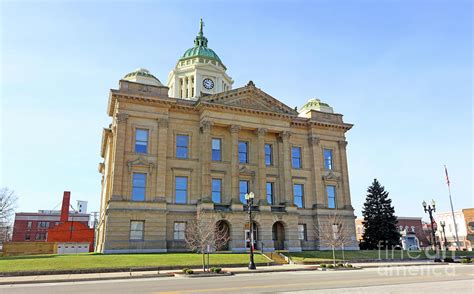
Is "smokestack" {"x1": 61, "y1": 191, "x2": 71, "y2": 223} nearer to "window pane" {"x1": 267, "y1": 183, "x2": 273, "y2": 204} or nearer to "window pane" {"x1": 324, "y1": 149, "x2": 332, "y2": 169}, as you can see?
"window pane" {"x1": 267, "y1": 183, "x2": 273, "y2": 204}

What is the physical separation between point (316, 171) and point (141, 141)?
23.5m

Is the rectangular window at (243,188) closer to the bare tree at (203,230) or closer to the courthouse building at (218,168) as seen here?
the courthouse building at (218,168)

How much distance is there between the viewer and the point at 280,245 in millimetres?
43750

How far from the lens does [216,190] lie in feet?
142

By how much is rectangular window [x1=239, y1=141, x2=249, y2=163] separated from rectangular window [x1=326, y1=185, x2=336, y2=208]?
12.8 meters

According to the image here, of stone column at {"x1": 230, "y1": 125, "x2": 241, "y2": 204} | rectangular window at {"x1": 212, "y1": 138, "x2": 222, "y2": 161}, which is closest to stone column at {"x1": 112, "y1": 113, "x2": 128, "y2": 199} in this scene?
rectangular window at {"x1": 212, "y1": 138, "x2": 222, "y2": 161}

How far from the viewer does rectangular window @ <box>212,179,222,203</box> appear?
1688 inches

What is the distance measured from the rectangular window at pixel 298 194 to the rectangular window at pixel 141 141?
20230 millimetres

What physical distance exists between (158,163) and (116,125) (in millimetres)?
6277

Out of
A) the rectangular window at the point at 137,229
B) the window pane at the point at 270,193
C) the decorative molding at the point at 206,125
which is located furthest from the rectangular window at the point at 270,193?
the rectangular window at the point at 137,229

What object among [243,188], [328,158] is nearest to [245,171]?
[243,188]

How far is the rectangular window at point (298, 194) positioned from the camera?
47906 mm

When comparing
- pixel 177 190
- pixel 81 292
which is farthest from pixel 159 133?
pixel 81 292

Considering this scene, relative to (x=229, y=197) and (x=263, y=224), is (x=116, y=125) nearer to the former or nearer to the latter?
(x=229, y=197)
